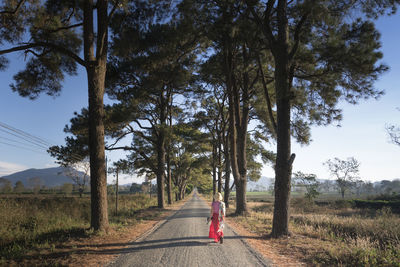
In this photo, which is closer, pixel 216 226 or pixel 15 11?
pixel 216 226

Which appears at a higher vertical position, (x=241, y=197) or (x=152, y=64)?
(x=152, y=64)

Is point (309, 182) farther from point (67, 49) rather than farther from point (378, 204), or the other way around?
point (67, 49)

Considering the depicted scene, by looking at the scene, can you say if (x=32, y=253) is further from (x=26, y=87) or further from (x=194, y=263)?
(x=26, y=87)

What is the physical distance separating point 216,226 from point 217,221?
19 cm

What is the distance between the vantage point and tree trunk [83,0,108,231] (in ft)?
25.6

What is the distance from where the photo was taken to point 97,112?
8219 millimetres

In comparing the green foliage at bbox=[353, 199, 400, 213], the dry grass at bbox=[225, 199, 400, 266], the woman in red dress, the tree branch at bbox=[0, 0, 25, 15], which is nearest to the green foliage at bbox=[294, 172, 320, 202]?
the green foliage at bbox=[353, 199, 400, 213]

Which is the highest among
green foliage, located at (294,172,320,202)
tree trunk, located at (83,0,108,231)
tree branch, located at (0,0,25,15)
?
tree branch, located at (0,0,25,15)

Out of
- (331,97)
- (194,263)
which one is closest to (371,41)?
(331,97)

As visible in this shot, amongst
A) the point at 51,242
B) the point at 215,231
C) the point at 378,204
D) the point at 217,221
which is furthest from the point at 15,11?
the point at 378,204

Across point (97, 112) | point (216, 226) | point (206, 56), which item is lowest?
point (216, 226)

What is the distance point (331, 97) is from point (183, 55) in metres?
9.64

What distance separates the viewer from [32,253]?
536 centimetres

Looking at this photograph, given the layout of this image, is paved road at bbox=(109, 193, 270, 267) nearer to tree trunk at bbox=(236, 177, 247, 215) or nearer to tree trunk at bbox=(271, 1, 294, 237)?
tree trunk at bbox=(271, 1, 294, 237)
